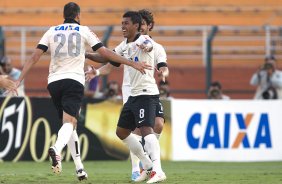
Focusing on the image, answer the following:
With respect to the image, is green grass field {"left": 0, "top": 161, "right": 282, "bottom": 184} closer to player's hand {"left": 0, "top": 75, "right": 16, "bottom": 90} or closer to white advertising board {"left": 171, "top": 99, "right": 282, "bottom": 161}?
white advertising board {"left": 171, "top": 99, "right": 282, "bottom": 161}

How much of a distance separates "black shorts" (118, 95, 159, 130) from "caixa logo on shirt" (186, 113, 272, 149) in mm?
6272

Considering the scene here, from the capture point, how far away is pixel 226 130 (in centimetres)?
1806

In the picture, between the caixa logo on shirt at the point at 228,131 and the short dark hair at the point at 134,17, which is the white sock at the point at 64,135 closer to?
the short dark hair at the point at 134,17

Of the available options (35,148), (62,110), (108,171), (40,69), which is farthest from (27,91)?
(62,110)

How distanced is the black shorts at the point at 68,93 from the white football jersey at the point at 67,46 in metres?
0.07

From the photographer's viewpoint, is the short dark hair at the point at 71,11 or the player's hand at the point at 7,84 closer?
the player's hand at the point at 7,84

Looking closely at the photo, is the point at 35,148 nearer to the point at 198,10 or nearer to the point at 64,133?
the point at 64,133

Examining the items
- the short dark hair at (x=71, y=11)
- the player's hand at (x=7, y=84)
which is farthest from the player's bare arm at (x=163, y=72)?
the player's hand at (x=7, y=84)

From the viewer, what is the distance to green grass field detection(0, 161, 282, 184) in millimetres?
11445

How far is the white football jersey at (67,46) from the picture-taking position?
443 inches

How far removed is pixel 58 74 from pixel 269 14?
18.8 m

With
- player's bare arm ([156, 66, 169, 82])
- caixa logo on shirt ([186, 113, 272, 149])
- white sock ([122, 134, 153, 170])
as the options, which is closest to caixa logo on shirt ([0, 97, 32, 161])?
caixa logo on shirt ([186, 113, 272, 149])

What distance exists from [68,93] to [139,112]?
97 cm

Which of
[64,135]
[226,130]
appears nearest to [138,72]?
[64,135]
